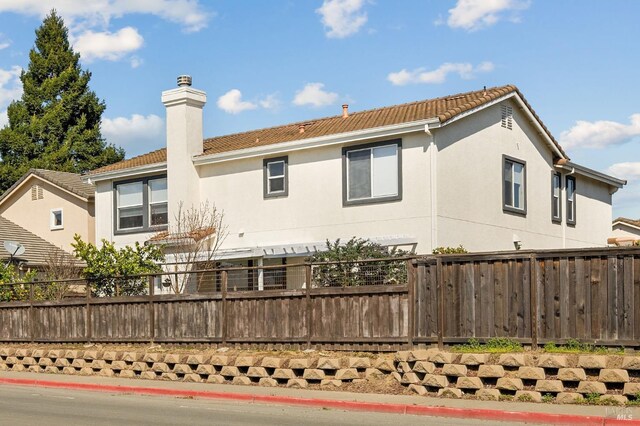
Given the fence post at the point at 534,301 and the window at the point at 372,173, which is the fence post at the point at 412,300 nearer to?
the fence post at the point at 534,301

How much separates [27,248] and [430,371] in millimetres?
25103

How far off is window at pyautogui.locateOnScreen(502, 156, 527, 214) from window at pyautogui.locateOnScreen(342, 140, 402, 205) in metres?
4.46

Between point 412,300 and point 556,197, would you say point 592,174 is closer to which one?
point 556,197

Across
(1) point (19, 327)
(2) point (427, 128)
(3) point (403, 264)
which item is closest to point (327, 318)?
(3) point (403, 264)

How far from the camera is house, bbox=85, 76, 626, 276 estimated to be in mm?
26469

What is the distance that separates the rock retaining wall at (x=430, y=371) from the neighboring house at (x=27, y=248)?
46.1ft

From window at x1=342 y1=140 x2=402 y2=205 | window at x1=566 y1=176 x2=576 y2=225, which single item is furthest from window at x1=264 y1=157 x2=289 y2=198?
window at x1=566 y1=176 x2=576 y2=225

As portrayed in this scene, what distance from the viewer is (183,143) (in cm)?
3123

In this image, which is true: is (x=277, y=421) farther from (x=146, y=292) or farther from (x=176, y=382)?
(x=146, y=292)

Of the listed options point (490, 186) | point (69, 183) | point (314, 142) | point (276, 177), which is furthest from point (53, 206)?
point (490, 186)

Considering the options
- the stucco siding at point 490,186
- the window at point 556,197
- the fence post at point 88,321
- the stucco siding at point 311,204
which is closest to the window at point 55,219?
the stucco siding at point 311,204

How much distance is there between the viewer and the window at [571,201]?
33.9 meters

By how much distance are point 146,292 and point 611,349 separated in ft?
43.3

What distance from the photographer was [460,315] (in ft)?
57.3
